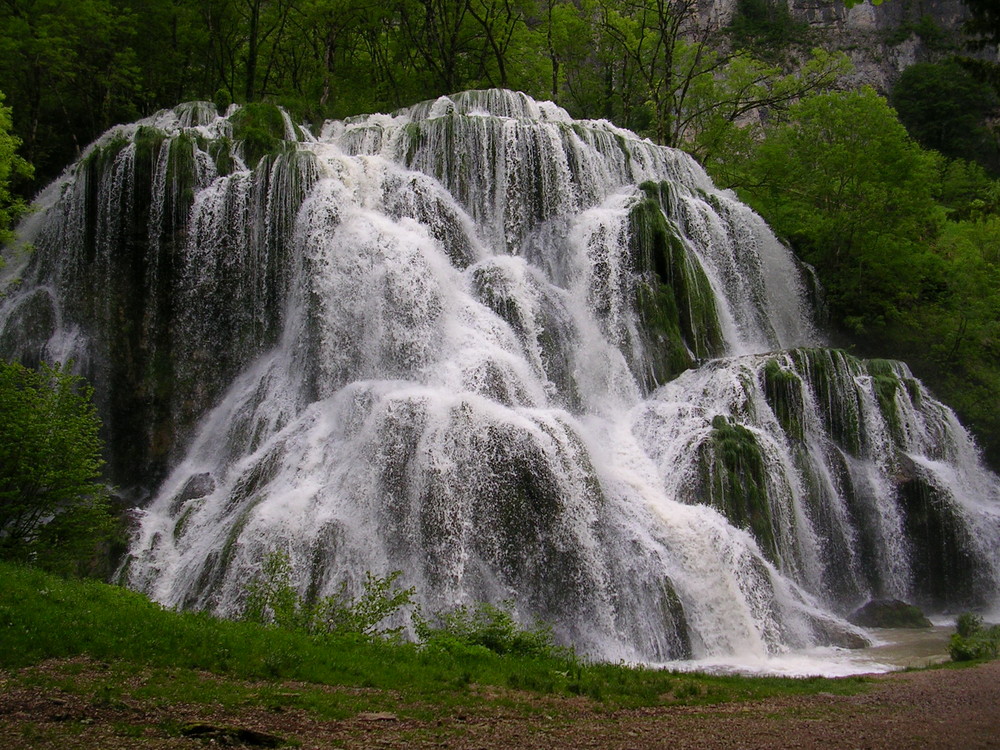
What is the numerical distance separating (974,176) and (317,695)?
44217 mm

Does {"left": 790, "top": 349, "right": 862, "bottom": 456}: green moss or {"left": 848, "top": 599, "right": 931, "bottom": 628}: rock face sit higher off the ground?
{"left": 790, "top": 349, "right": 862, "bottom": 456}: green moss

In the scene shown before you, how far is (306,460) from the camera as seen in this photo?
14258 mm

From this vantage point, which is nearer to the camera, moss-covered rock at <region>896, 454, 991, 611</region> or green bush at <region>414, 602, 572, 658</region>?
green bush at <region>414, 602, 572, 658</region>

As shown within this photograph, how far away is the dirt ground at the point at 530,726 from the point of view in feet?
18.3

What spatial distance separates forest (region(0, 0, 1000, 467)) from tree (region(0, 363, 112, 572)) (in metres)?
9.05

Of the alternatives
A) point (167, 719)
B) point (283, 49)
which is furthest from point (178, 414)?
point (283, 49)

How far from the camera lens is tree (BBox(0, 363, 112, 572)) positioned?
10523 millimetres

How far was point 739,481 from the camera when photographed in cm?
1552

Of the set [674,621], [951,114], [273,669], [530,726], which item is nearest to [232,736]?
[273,669]

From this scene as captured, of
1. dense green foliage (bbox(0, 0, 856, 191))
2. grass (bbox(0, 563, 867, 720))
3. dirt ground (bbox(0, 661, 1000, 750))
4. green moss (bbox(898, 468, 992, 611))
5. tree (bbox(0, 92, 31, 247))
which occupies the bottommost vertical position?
dirt ground (bbox(0, 661, 1000, 750))

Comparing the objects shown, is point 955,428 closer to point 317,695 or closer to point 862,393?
point 862,393

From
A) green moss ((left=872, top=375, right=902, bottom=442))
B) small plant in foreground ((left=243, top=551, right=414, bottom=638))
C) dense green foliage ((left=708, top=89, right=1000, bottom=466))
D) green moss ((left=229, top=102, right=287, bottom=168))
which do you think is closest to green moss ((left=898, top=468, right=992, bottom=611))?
green moss ((left=872, top=375, right=902, bottom=442))

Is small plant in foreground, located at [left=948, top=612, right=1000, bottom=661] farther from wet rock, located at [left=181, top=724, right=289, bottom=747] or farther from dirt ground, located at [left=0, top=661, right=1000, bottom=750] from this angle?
wet rock, located at [left=181, top=724, right=289, bottom=747]

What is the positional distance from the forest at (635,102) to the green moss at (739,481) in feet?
22.1
